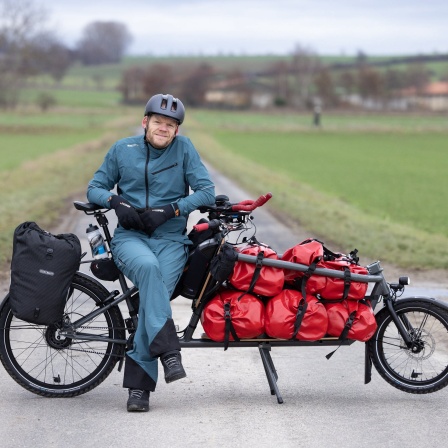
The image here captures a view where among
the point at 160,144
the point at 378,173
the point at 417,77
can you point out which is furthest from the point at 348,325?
the point at 417,77

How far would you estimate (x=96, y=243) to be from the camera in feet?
18.8

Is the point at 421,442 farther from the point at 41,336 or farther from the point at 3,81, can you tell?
the point at 3,81

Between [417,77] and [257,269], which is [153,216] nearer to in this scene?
[257,269]

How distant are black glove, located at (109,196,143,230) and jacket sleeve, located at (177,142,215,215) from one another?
33 cm

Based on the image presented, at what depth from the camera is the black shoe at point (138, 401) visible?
549 cm

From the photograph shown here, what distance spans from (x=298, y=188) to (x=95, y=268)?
21.3 m

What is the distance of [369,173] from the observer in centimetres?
3706

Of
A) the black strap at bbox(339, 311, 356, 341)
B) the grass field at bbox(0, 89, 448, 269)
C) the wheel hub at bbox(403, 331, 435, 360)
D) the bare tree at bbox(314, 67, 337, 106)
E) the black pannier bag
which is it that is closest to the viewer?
the black pannier bag

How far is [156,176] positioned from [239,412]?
4.91ft

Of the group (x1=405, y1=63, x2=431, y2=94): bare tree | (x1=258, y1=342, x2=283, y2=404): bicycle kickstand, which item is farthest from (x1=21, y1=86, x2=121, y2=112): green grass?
(x1=258, y1=342, x2=283, y2=404): bicycle kickstand

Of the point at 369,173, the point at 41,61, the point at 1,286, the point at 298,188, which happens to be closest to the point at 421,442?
the point at 1,286

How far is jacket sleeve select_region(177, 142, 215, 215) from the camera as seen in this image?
5781 mm

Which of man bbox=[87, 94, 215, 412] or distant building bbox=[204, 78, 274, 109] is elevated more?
man bbox=[87, 94, 215, 412]

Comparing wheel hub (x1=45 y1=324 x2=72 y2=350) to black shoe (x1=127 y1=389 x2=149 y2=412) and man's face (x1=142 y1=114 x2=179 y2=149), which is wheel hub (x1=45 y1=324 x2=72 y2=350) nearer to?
black shoe (x1=127 y1=389 x2=149 y2=412)
